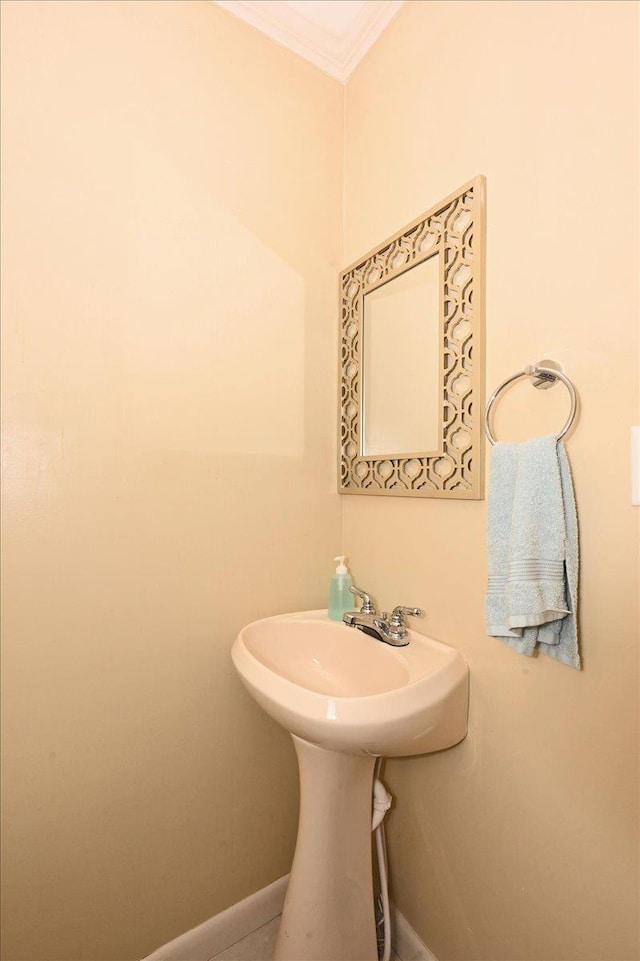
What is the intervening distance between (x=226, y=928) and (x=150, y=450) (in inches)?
49.6

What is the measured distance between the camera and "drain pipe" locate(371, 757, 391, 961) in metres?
1.06

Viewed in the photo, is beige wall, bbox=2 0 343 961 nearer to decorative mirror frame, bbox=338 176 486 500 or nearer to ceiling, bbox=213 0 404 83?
ceiling, bbox=213 0 404 83

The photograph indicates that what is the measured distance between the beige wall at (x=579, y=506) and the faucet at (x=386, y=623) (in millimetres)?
58

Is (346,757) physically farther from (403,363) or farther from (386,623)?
(403,363)

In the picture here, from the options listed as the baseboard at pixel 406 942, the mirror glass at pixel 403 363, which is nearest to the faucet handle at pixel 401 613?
the mirror glass at pixel 403 363

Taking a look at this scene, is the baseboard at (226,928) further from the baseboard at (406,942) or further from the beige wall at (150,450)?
the baseboard at (406,942)

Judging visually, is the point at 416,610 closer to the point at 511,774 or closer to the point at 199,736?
the point at 511,774

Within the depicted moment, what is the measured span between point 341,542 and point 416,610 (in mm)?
382

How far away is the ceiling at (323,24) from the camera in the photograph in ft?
4.00

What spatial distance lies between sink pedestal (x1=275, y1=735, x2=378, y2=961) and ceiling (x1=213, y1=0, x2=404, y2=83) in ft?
6.23

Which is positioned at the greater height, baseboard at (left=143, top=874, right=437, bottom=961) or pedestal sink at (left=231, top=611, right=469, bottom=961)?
pedestal sink at (left=231, top=611, right=469, bottom=961)

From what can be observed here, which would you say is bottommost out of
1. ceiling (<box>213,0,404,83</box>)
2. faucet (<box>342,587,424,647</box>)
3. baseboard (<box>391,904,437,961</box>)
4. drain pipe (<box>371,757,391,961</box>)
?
baseboard (<box>391,904,437,961</box>)

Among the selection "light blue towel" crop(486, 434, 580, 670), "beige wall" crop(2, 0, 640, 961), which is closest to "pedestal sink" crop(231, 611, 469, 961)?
"beige wall" crop(2, 0, 640, 961)

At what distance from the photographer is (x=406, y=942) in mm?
1128
